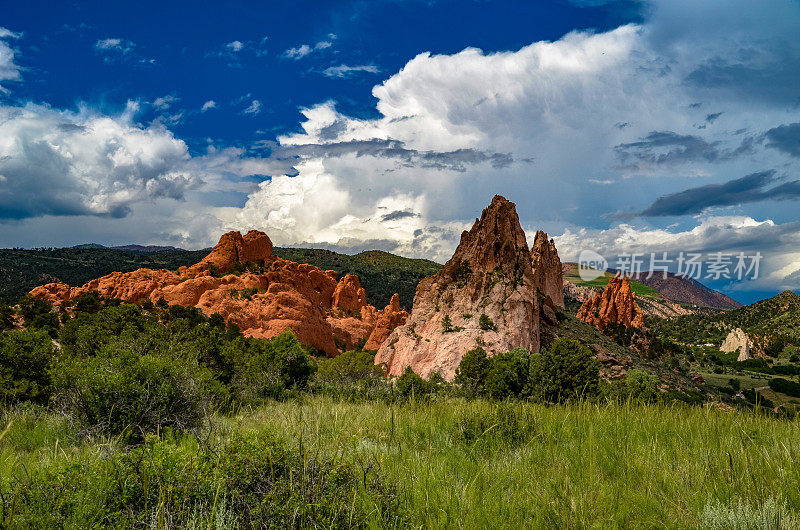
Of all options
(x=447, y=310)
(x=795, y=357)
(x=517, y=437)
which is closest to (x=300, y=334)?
(x=447, y=310)

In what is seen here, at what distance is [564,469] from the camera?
355 cm

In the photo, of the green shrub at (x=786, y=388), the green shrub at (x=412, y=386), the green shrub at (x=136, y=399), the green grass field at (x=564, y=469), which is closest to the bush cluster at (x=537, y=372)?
the green shrub at (x=412, y=386)

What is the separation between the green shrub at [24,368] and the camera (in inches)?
427

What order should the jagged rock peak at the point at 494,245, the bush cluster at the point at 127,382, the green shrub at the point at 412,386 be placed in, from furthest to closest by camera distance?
the jagged rock peak at the point at 494,245, the green shrub at the point at 412,386, the bush cluster at the point at 127,382

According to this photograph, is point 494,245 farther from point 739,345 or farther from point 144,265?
point 144,265

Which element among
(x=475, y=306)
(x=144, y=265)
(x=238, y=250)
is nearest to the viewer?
(x=475, y=306)

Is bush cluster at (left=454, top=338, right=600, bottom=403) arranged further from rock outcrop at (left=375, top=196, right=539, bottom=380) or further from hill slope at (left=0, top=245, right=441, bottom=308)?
hill slope at (left=0, top=245, right=441, bottom=308)

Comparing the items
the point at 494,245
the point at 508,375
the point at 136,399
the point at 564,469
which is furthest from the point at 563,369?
the point at 564,469

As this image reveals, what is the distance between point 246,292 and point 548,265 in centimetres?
5606

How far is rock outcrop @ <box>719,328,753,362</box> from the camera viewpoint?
312 feet

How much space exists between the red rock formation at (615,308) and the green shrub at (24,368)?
310 ft

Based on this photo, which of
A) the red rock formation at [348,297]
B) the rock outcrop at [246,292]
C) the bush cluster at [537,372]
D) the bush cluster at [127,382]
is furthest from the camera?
the red rock formation at [348,297]

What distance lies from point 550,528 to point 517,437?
2.45m

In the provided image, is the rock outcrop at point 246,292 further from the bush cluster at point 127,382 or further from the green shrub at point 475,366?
the bush cluster at point 127,382
